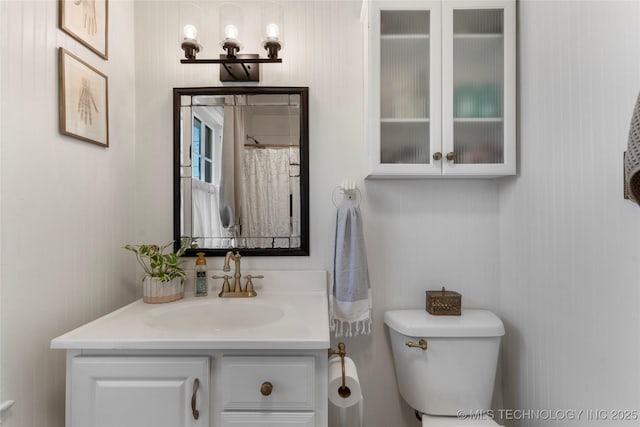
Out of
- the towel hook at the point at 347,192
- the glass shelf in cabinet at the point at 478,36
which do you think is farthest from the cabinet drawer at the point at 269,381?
the glass shelf in cabinet at the point at 478,36

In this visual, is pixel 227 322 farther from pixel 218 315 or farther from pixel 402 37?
pixel 402 37

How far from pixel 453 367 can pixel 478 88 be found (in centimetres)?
111

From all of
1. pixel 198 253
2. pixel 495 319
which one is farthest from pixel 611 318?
pixel 198 253

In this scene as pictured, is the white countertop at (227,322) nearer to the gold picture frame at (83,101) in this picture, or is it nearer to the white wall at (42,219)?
the white wall at (42,219)

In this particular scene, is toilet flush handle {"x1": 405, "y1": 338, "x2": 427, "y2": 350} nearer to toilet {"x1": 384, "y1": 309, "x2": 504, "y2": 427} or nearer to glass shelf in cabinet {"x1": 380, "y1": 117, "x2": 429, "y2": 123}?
toilet {"x1": 384, "y1": 309, "x2": 504, "y2": 427}

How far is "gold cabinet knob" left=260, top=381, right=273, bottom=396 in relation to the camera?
35.4 inches

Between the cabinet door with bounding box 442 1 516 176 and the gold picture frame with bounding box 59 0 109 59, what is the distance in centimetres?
135

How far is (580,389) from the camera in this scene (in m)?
1.03

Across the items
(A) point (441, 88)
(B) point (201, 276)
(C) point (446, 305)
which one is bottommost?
(C) point (446, 305)

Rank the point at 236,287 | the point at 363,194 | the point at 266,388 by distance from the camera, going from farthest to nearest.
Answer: the point at 363,194, the point at 236,287, the point at 266,388

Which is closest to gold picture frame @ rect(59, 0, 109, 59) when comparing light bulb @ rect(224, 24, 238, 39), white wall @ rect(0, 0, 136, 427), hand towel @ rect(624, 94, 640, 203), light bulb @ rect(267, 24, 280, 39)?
white wall @ rect(0, 0, 136, 427)

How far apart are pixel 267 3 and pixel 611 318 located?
1632mm

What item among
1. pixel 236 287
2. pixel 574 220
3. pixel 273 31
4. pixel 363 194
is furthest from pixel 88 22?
pixel 574 220

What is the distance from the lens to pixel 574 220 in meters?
1.04
